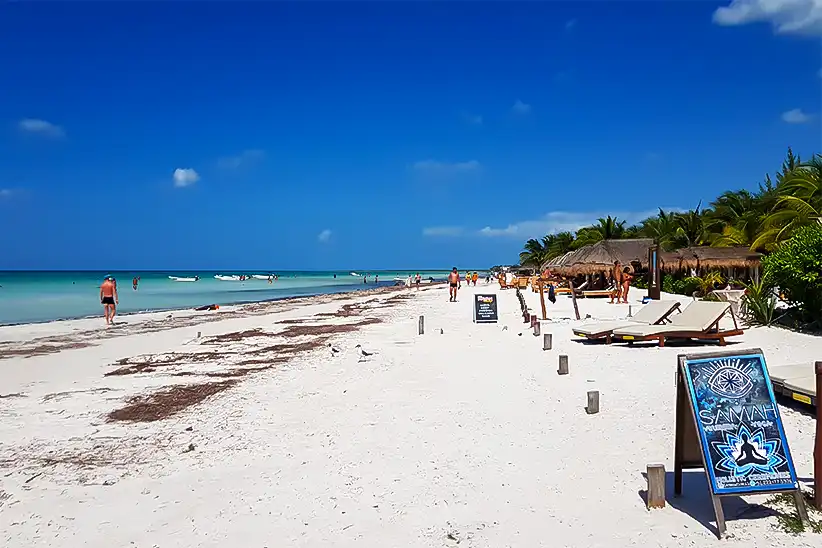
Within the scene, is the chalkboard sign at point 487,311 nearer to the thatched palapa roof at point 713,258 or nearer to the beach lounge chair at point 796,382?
the beach lounge chair at point 796,382

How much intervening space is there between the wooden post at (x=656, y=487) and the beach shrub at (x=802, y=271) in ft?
33.1

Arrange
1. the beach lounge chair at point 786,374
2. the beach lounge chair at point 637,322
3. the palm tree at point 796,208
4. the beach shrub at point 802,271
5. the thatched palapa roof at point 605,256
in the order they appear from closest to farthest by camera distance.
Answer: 1. the beach lounge chair at point 786,374
2. the beach lounge chair at point 637,322
3. the beach shrub at point 802,271
4. the palm tree at point 796,208
5. the thatched palapa roof at point 605,256

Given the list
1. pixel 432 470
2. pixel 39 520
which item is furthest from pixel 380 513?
pixel 39 520

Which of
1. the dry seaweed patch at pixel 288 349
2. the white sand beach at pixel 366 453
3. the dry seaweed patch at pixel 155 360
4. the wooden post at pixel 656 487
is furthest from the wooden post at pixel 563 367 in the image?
the dry seaweed patch at pixel 155 360

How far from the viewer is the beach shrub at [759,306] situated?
1352 cm

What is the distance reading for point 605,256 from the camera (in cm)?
2797

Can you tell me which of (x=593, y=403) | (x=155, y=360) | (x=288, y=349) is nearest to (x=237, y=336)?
(x=288, y=349)

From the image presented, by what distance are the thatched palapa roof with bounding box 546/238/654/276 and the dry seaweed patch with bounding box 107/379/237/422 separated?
21.4m

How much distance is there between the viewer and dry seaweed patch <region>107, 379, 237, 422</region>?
7523 millimetres

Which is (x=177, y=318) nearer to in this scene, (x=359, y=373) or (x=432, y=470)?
(x=359, y=373)

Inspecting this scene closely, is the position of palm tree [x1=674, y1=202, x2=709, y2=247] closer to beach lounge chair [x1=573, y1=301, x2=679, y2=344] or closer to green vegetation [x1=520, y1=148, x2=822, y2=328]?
green vegetation [x1=520, y1=148, x2=822, y2=328]

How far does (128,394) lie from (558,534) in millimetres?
7027

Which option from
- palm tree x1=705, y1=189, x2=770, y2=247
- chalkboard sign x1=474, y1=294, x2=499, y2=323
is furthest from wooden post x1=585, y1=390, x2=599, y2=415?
palm tree x1=705, y1=189, x2=770, y2=247

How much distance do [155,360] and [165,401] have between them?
4338 mm
